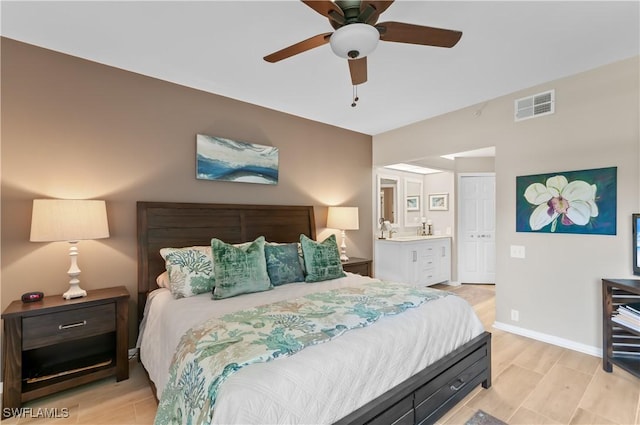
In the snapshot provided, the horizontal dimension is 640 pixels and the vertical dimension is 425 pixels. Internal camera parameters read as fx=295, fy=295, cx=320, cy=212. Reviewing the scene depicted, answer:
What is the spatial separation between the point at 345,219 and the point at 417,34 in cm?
254

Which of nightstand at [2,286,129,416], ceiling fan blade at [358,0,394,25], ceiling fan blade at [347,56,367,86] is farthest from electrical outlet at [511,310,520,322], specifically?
nightstand at [2,286,129,416]

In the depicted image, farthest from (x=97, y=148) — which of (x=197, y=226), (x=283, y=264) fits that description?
(x=283, y=264)

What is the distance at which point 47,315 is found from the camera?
2.07m

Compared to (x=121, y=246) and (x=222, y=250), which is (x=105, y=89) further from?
(x=222, y=250)

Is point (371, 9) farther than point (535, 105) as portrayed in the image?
No

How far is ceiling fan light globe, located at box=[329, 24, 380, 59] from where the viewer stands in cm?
158

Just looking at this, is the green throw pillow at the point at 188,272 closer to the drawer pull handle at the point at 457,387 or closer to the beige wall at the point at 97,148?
the beige wall at the point at 97,148

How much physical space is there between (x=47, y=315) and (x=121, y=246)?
77 centimetres

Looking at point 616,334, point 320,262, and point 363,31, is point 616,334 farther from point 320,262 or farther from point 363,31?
→ point 363,31

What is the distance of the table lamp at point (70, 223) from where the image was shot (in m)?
2.11

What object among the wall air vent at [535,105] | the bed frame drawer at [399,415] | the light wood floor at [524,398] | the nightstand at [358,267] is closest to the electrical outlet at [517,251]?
the light wood floor at [524,398]

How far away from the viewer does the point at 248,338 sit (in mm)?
1496

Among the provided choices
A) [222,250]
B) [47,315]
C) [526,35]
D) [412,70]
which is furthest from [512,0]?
[47,315]

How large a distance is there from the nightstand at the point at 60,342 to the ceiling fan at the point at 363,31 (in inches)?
96.3
